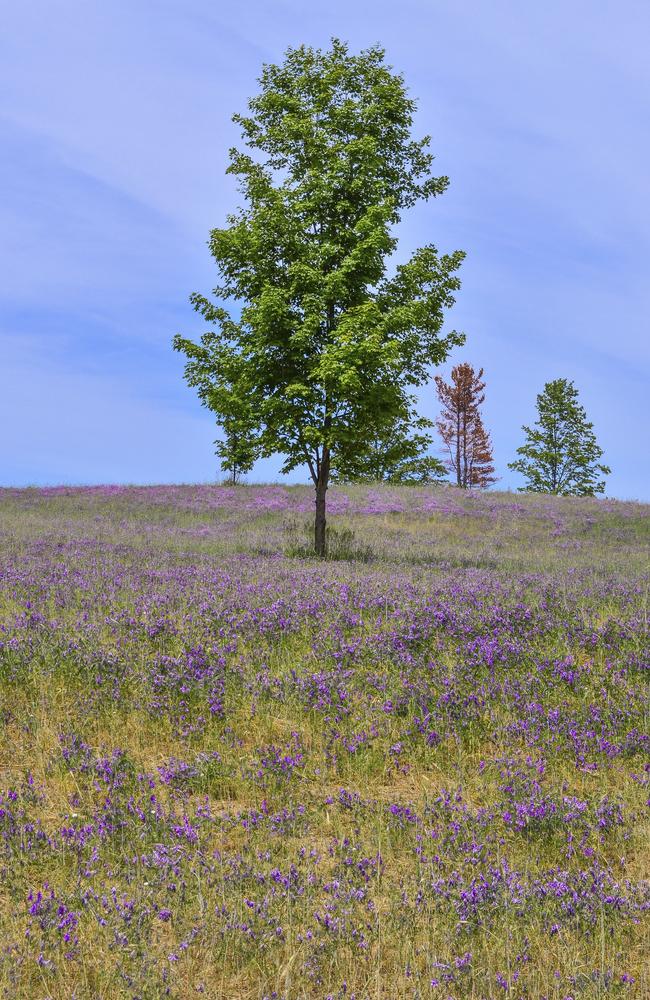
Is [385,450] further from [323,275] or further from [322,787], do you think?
[322,787]

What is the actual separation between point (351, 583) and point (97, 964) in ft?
23.6

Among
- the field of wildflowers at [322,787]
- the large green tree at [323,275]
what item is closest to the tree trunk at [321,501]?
the large green tree at [323,275]

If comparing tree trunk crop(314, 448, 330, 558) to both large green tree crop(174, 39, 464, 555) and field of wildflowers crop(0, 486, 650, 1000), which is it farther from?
field of wildflowers crop(0, 486, 650, 1000)

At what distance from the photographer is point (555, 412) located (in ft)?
178

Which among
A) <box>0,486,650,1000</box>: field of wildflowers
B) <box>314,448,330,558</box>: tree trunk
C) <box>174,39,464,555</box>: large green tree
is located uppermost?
<box>174,39,464,555</box>: large green tree

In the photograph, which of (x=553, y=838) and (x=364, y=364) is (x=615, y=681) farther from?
(x=364, y=364)

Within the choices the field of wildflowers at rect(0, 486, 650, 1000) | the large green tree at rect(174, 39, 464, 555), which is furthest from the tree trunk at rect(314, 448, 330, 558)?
the field of wildflowers at rect(0, 486, 650, 1000)

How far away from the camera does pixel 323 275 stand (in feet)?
56.3

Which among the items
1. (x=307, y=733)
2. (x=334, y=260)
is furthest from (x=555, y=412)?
(x=307, y=733)

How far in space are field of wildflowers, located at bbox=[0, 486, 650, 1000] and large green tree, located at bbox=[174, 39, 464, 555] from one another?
6563 mm

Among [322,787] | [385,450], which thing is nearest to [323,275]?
[385,450]

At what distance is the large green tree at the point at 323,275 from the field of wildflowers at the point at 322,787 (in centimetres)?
656

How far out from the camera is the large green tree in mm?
16391

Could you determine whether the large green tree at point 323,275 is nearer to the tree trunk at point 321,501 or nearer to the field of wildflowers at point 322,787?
the tree trunk at point 321,501
